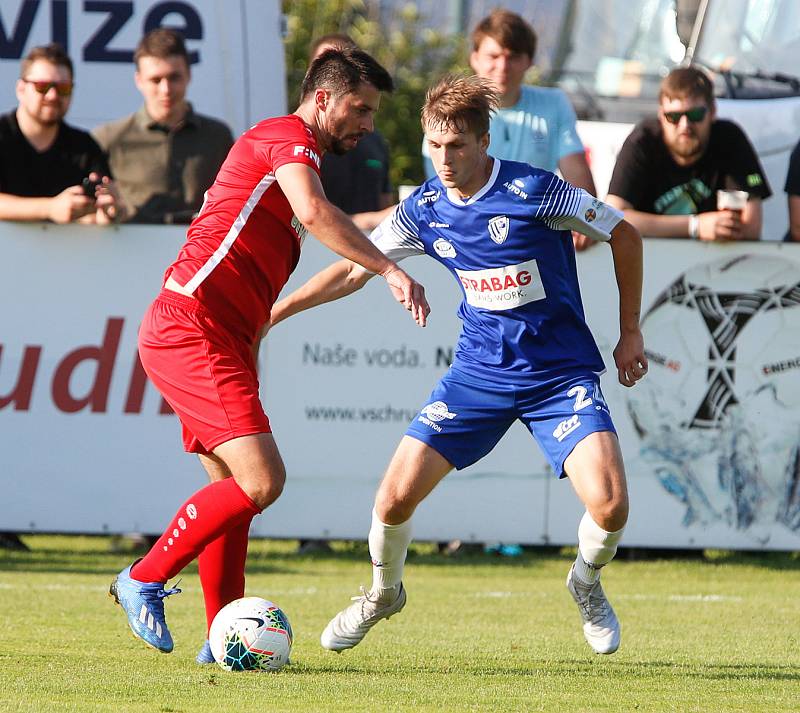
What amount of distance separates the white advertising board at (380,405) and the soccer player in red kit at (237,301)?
133 inches

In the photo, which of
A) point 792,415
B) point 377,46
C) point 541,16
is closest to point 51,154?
point 792,415

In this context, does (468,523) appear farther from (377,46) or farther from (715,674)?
(377,46)

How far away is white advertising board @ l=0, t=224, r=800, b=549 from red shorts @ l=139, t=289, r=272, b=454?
11.5 feet

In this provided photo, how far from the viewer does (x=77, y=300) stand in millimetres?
9195

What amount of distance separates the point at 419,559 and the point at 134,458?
187 centimetres

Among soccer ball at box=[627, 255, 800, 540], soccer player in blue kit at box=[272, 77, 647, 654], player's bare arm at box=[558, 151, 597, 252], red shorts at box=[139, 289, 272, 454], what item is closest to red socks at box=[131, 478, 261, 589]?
red shorts at box=[139, 289, 272, 454]

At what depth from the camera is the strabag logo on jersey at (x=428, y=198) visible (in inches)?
239

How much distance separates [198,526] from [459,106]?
1.83 metres

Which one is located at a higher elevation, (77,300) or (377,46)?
(77,300)

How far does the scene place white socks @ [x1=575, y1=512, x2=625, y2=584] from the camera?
588 cm

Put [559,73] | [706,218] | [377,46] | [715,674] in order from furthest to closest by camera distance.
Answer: [377,46] → [559,73] → [706,218] → [715,674]

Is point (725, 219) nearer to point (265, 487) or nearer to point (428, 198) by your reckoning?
point (428, 198)

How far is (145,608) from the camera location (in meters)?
5.47

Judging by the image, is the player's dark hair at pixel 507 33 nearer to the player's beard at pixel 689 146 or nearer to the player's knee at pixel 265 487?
the player's beard at pixel 689 146
